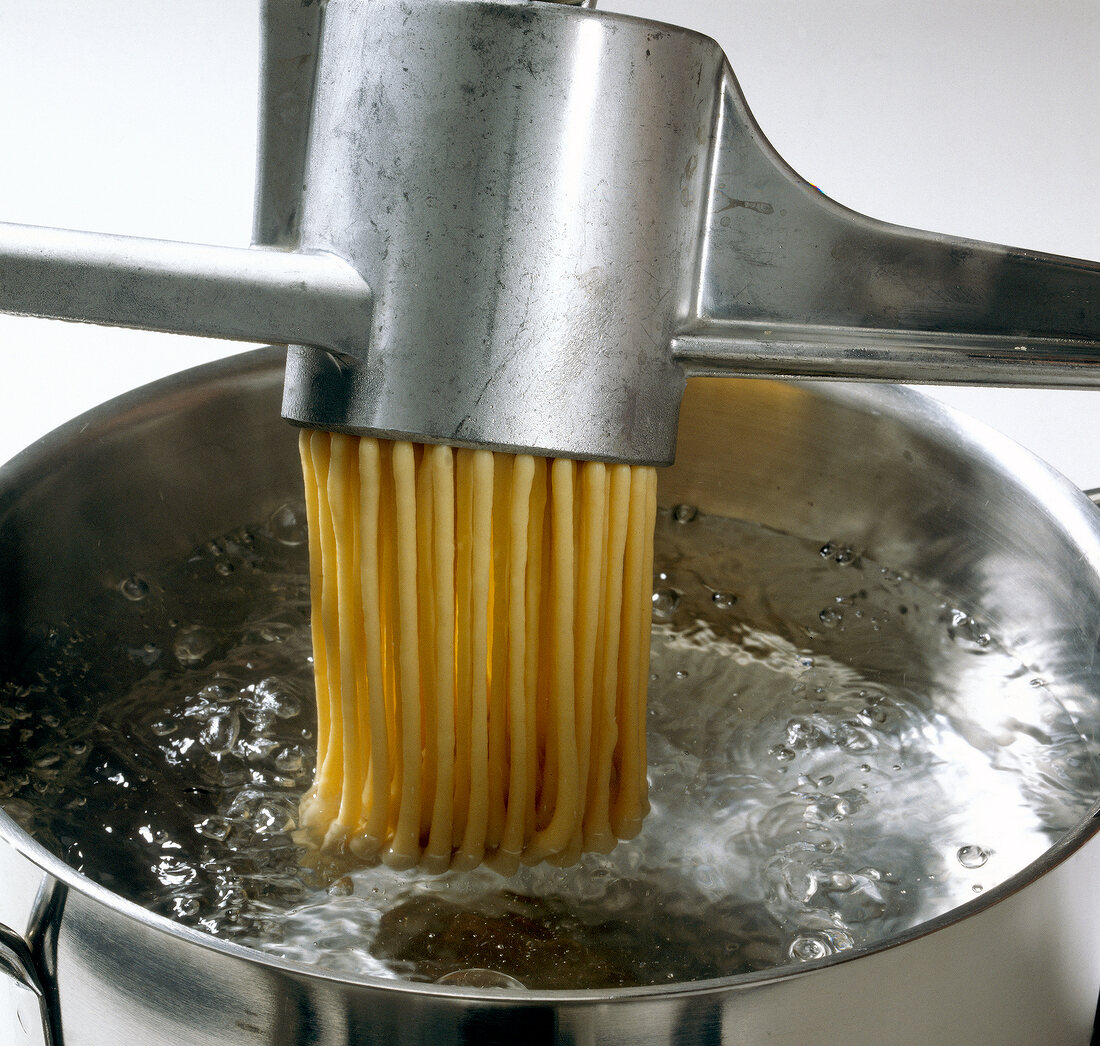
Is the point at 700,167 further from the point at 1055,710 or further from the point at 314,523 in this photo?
the point at 1055,710

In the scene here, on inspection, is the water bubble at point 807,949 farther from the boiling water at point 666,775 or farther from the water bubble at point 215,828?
the water bubble at point 215,828

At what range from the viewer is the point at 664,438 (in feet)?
1.78

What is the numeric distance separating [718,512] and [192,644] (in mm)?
334

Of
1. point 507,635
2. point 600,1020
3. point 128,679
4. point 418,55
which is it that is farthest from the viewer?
point 128,679

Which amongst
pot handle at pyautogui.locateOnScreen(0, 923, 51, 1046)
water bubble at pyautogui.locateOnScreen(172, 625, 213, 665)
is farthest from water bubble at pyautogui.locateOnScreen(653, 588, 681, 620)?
pot handle at pyautogui.locateOnScreen(0, 923, 51, 1046)

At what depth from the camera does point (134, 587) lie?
74cm

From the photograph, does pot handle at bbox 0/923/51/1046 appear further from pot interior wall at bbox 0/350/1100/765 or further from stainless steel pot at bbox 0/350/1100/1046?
pot interior wall at bbox 0/350/1100/765

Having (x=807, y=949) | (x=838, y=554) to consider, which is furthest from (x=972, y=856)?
(x=838, y=554)

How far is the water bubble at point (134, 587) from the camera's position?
734 mm

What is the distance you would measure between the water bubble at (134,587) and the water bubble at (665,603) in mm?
301

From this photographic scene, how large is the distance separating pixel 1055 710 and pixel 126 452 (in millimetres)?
519

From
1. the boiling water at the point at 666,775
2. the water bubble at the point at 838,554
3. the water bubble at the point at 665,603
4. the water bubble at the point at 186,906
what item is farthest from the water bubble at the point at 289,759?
the water bubble at the point at 838,554

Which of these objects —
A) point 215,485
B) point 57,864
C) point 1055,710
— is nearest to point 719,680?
point 1055,710

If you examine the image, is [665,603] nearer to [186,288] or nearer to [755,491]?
[755,491]
